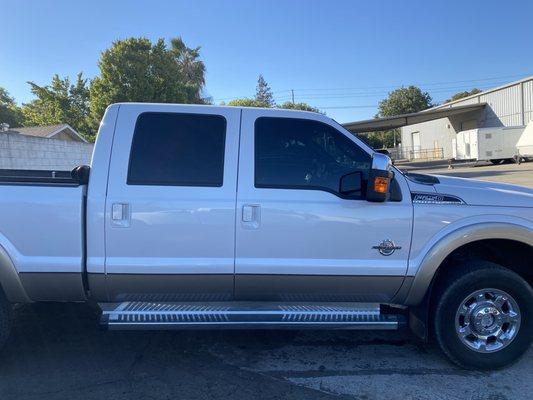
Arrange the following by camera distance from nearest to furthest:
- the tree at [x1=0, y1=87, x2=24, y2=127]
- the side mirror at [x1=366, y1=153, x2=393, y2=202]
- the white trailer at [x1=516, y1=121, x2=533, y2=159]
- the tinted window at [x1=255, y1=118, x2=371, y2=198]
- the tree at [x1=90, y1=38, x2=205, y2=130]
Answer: the side mirror at [x1=366, y1=153, x2=393, y2=202], the tinted window at [x1=255, y1=118, x2=371, y2=198], the white trailer at [x1=516, y1=121, x2=533, y2=159], the tree at [x1=90, y1=38, x2=205, y2=130], the tree at [x1=0, y1=87, x2=24, y2=127]

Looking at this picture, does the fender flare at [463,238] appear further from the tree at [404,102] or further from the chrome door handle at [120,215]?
the tree at [404,102]

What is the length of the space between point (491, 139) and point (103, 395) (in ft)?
121

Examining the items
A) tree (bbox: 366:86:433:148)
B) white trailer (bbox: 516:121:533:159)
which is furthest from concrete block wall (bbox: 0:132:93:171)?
tree (bbox: 366:86:433:148)

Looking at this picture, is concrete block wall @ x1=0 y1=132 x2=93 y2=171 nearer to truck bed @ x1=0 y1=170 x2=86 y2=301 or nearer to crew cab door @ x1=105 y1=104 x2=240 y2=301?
truck bed @ x1=0 y1=170 x2=86 y2=301

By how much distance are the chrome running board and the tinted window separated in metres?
0.92

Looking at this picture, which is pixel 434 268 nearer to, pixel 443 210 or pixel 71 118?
pixel 443 210

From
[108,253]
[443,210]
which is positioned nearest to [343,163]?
[443,210]

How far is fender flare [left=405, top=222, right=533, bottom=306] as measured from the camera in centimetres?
364

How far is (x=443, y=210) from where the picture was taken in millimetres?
3672

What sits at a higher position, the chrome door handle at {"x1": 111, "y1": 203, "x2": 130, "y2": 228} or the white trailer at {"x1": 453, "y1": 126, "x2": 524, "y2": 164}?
the white trailer at {"x1": 453, "y1": 126, "x2": 524, "y2": 164}

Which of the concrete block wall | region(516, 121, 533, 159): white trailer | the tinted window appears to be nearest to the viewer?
the tinted window

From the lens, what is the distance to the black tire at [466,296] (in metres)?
3.70

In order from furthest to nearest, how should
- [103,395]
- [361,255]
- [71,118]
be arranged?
[71,118], [361,255], [103,395]

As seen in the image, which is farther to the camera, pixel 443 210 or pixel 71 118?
pixel 71 118
